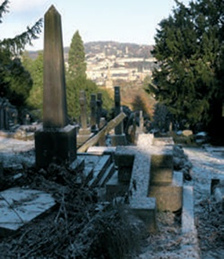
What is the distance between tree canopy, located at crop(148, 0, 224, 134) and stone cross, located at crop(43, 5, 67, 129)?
16153 millimetres

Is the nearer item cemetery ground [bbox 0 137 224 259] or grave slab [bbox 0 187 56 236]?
cemetery ground [bbox 0 137 224 259]

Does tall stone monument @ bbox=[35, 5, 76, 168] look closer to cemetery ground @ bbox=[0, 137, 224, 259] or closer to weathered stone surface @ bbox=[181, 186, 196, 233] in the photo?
cemetery ground @ bbox=[0, 137, 224, 259]

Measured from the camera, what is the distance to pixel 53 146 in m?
5.38

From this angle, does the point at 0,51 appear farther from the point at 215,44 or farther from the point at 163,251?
the point at 215,44

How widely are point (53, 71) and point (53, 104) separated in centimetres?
48

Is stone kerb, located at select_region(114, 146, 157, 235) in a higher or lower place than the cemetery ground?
higher

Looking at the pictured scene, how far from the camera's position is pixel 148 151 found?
434cm

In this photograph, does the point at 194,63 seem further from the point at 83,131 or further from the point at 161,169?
the point at 161,169

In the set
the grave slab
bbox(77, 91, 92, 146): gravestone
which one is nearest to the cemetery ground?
the grave slab

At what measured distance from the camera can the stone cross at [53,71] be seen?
5.34 metres

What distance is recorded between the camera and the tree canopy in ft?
68.1

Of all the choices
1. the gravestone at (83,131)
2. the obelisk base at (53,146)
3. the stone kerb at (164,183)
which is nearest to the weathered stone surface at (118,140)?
the gravestone at (83,131)

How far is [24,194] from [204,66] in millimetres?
18070

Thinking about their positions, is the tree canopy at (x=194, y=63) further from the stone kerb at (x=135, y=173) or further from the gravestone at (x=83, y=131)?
the stone kerb at (x=135, y=173)
